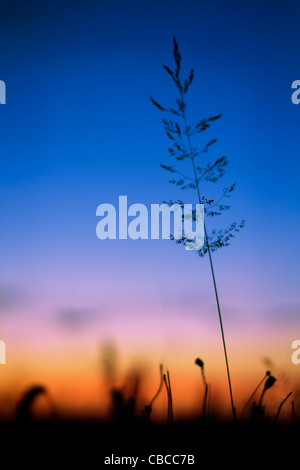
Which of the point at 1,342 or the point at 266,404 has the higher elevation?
the point at 1,342

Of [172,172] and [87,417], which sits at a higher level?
[172,172]

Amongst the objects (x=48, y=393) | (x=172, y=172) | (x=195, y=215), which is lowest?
(x=48, y=393)

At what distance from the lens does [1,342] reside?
160 centimetres

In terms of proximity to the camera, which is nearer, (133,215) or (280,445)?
(280,445)
